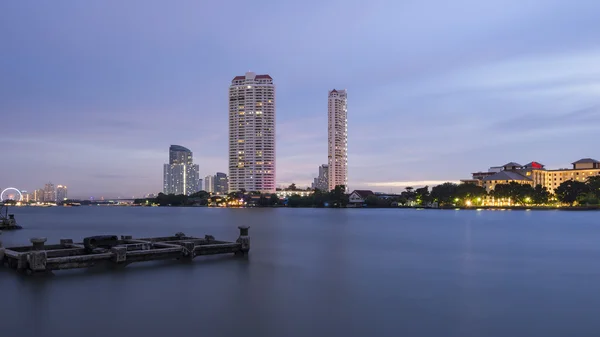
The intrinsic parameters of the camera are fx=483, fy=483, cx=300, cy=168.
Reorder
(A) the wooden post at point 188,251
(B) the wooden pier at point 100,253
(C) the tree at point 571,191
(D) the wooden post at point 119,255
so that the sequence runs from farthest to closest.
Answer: (C) the tree at point 571,191 < (A) the wooden post at point 188,251 < (D) the wooden post at point 119,255 < (B) the wooden pier at point 100,253

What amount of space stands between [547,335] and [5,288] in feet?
72.7

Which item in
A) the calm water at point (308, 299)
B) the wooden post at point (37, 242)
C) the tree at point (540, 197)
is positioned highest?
the tree at point (540, 197)

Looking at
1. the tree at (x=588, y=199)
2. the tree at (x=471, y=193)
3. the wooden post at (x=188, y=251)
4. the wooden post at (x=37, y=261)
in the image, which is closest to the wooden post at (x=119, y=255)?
the wooden post at (x=37, y=261)

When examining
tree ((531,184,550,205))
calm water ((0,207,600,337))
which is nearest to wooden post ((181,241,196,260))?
calm water ((0,207,600,337))

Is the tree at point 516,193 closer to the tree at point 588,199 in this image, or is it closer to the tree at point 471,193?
the tree at point 471,193

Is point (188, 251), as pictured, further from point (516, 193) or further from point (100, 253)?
point (516, 193)

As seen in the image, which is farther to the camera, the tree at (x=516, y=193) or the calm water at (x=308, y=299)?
the tree at (x=516, y=193)

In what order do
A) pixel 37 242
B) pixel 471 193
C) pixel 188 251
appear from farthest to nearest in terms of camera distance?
Result: pixel 471 193
pixel 188 251
pixel 37 242

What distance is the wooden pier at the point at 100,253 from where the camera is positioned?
78.7ft

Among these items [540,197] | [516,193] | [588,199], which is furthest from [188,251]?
[588,199]

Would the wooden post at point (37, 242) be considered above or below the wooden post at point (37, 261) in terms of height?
above

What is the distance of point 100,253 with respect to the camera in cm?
2688

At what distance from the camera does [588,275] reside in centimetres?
2836

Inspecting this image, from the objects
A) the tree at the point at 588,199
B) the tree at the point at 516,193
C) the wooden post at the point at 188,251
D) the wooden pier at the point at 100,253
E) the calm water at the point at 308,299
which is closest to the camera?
the calm water at the point at 308,299
